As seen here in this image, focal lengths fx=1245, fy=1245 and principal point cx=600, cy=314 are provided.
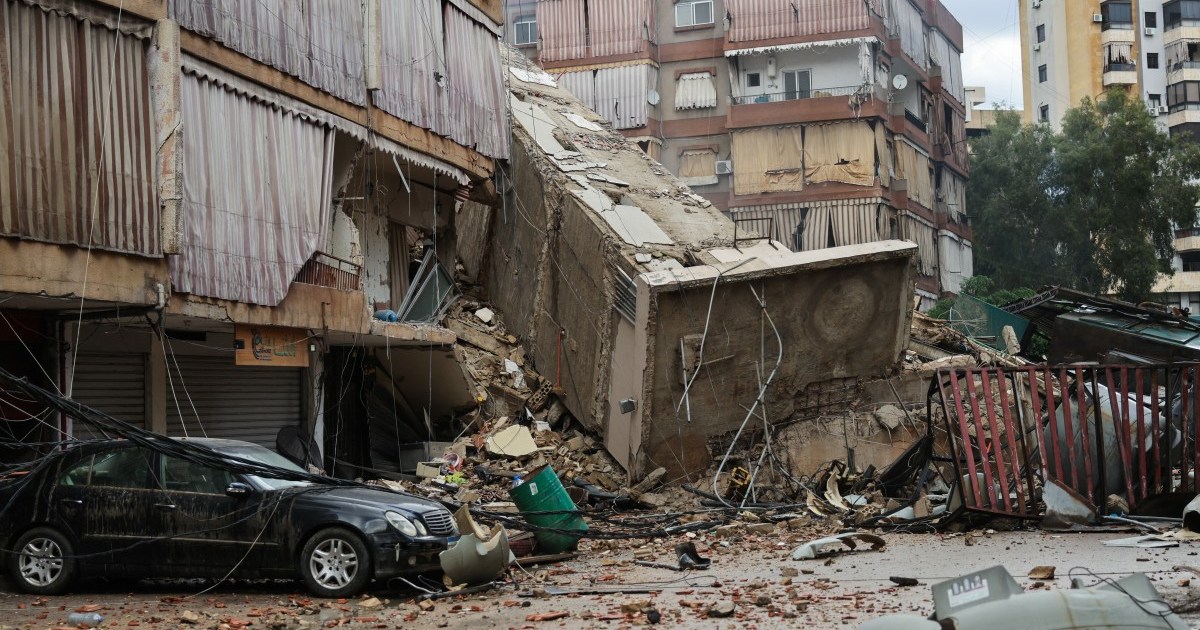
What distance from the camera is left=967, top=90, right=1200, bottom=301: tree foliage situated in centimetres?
4506

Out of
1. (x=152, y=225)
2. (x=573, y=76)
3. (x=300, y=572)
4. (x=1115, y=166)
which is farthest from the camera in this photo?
(x=1115, y=166)

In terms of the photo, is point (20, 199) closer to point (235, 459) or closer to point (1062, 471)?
point (235, 459)

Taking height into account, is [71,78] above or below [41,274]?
above

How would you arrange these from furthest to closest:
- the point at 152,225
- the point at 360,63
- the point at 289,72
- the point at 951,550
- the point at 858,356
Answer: the point at 858,356 < the point at 360,63 < the point at 289,72 < the point at 152,225 < the point at 951,550

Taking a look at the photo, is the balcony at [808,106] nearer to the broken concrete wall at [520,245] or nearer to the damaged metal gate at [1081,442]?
the broken concrete wall at [520,245]

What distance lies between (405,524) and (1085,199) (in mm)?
42063

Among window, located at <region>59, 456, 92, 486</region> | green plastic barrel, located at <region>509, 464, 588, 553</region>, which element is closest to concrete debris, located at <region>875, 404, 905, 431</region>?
green plastic barrel, located at <region>509, 464, 588, 553</region>

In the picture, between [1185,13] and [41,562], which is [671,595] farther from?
[1185,13]

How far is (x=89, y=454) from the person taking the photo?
11016 millimetres

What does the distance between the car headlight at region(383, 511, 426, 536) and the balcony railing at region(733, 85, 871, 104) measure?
103 feet

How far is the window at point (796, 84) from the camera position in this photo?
40500mm

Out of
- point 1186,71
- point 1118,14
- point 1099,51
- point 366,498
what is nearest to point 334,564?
point 366,498

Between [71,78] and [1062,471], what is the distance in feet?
36.6

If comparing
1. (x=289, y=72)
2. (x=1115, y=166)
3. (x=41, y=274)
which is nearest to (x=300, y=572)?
(x=41, y=274)
